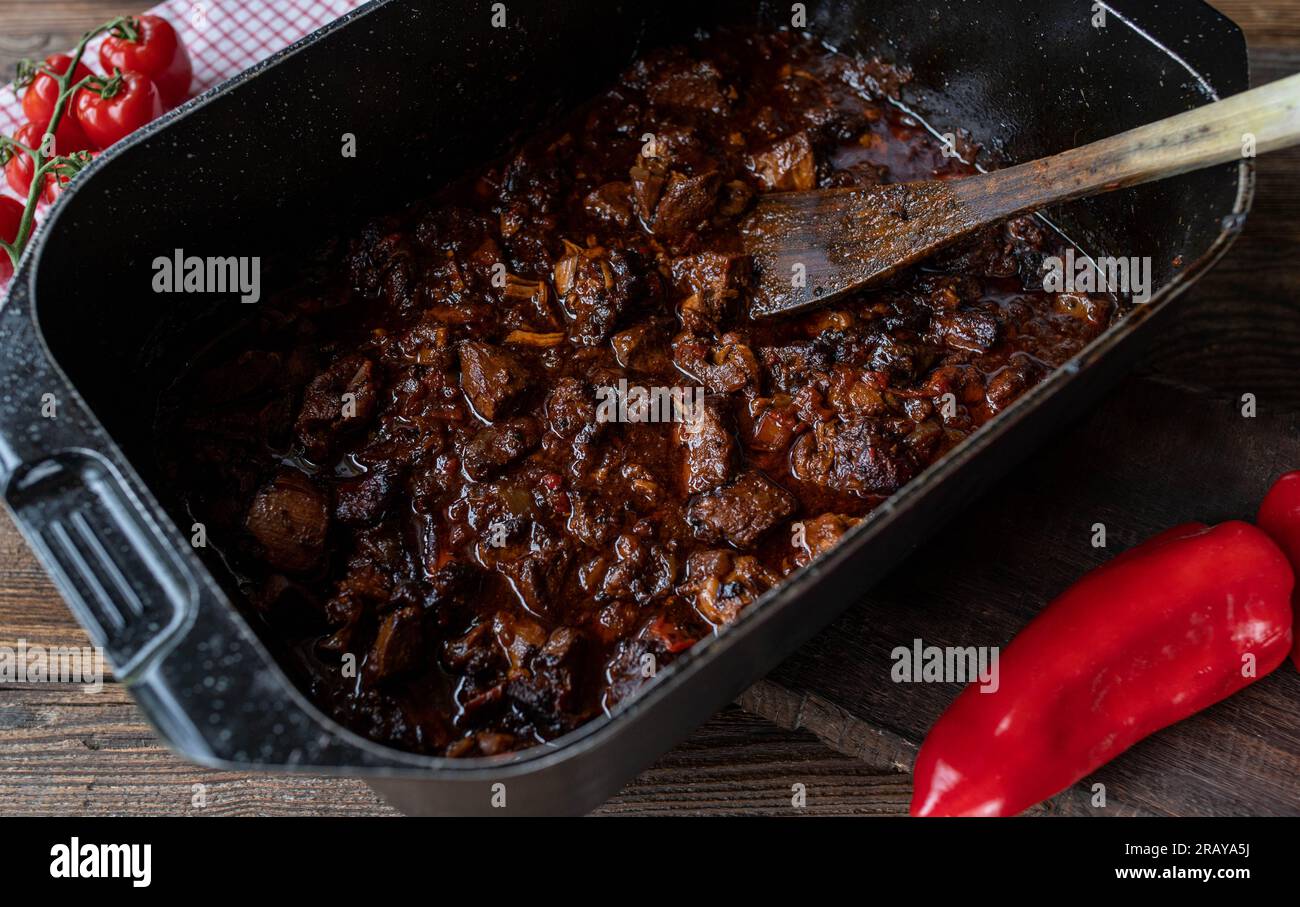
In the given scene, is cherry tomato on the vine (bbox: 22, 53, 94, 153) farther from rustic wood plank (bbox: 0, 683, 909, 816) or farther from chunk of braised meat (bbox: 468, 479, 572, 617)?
chunk of braised meat (bbox: 468, 479, 572, 617)

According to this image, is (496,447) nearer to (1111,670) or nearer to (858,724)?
(858,724)

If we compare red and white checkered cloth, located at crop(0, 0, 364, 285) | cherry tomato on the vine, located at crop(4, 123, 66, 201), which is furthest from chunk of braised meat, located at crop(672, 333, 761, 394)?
cherry tomato on the vine, located at crop(4, 123, 66, 201)

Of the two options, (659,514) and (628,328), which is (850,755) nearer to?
(659,514)

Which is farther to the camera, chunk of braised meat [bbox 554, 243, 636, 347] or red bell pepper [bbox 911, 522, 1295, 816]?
chunk of braised meat [bbox 554, 243, 636, 347]

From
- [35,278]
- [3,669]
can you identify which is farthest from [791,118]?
[3,669]

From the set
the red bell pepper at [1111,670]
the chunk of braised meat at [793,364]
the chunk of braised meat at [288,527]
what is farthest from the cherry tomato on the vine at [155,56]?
the red bell pepper at [1111,670]

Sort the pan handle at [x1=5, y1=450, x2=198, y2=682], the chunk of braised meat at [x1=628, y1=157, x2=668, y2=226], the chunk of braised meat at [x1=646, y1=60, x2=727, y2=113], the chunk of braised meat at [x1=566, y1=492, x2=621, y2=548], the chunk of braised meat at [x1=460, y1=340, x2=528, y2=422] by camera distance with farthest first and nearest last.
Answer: the chunk of braised meat at [x1=646, y1=60, x2=727, y2=113] → the chunk of braised meat at [x1=628, y1=157, x2=668, y2=226] → the chunk of braised meat at [x1=460, y1=340, x2=528, y2=422] → the chunk of braised meat at [x1=566, y1=492, x2=621, y2=548] → the pan handle at [x1=5, y1=450, x2=198, y2=682]
